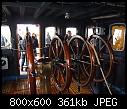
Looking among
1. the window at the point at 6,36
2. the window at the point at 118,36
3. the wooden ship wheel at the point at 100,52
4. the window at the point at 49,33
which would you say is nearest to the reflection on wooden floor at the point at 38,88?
the wooden ship wheel at the point at 100,52

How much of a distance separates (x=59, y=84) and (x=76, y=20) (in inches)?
189

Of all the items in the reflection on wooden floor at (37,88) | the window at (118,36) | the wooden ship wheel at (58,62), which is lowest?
the reflection on wooden floor at (37,88)

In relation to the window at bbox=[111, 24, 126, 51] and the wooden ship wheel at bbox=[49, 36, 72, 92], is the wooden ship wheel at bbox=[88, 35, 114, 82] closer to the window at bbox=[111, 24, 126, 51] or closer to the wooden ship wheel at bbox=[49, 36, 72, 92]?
the window at bbox=[111, 24, 126, 51]

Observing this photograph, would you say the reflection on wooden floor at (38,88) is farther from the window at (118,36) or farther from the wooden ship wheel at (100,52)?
the window at (118,36)

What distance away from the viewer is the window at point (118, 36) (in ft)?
21.1

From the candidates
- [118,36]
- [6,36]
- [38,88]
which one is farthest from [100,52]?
[6,36]

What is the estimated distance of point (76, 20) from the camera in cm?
905

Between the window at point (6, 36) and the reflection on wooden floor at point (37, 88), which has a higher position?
the window at point (6, 36)

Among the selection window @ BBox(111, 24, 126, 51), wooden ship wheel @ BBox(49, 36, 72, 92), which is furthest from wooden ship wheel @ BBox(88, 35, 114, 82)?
wooden ship wheel @ BBox(49, 36, 72, 92)

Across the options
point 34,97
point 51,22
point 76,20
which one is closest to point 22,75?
point 51,22

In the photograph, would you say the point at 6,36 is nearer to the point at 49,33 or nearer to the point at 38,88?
the point at 49,33

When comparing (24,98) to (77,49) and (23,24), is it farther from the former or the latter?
(23,24)

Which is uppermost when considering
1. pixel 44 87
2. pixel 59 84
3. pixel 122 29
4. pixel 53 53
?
pixel 122 29

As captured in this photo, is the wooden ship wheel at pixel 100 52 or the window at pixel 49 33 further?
the window at pixel 49 33
